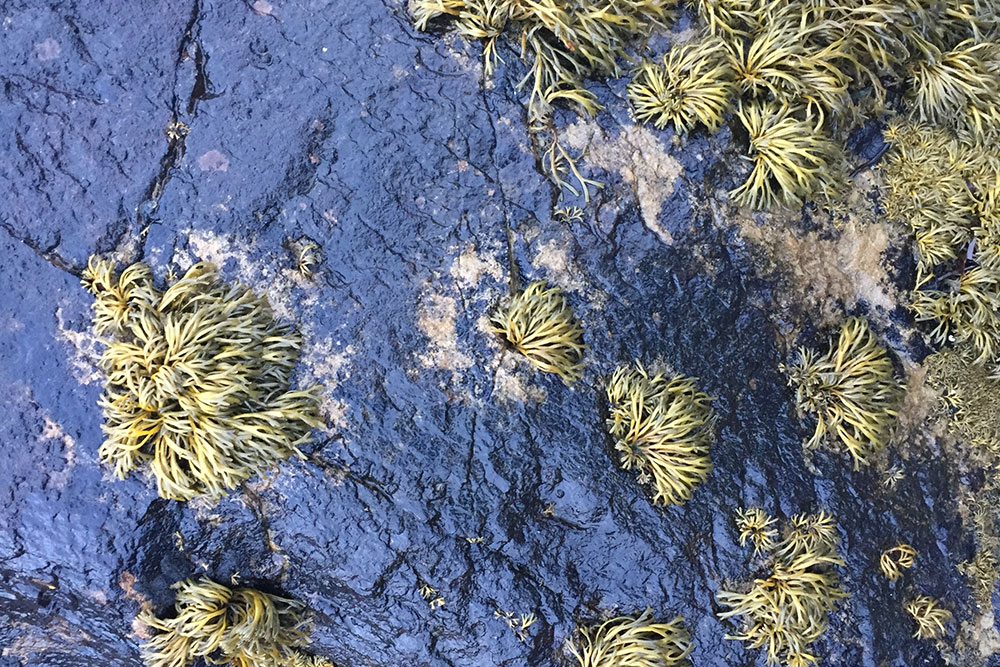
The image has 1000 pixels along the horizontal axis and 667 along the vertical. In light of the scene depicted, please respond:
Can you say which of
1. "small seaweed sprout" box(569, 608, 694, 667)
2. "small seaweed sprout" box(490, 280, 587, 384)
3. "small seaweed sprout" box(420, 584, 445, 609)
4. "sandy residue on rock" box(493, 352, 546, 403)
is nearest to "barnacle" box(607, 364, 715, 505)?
"small seaweed sprout" box(490, 280, 587, 384)

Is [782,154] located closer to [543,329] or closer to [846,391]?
[846,391]

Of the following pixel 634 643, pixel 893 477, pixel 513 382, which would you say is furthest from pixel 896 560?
pixel 513 382

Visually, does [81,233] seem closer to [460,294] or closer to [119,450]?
[119,450]

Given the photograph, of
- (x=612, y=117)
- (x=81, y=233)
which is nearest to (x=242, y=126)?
(x=81, y=233)

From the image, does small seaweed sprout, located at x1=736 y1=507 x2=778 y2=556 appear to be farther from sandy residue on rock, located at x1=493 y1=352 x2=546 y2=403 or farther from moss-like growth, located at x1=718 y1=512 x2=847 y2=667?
sandy residue on rock, located at x1=493 y1=352 x2=546 y2=403

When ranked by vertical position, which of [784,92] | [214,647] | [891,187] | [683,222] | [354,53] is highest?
[354,53]
